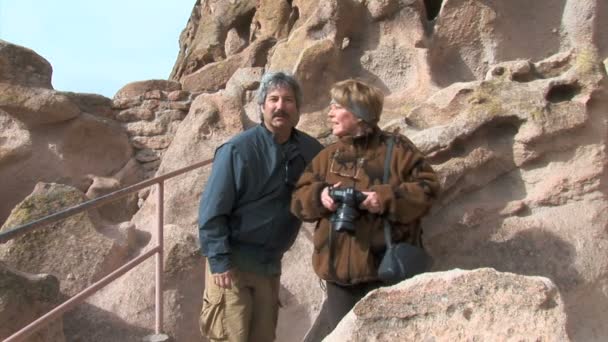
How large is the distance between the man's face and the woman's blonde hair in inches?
11.6

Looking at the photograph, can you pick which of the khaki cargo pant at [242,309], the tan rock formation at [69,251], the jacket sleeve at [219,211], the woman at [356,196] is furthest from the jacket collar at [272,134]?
the tan rock formation at [69,251]

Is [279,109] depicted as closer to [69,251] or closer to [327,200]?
[327,200]

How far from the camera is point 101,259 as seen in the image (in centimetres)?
487

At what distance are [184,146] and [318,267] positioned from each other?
2957 mm

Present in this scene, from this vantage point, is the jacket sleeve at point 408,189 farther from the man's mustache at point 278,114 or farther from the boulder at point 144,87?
the boulder at point 144,87

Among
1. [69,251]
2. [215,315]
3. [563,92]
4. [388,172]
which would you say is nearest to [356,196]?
[388,172]

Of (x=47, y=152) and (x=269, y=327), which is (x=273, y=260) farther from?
(x=47, y=152)

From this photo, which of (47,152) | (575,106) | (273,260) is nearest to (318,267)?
(273,260)

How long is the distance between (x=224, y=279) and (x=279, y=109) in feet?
2.44

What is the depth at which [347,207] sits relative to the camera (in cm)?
289

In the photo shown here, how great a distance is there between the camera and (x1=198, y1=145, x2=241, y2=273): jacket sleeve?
3.16m

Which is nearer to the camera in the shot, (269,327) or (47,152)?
(269,327)

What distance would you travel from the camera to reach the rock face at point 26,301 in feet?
13.3

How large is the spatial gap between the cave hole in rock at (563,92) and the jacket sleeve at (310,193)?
1.79m
